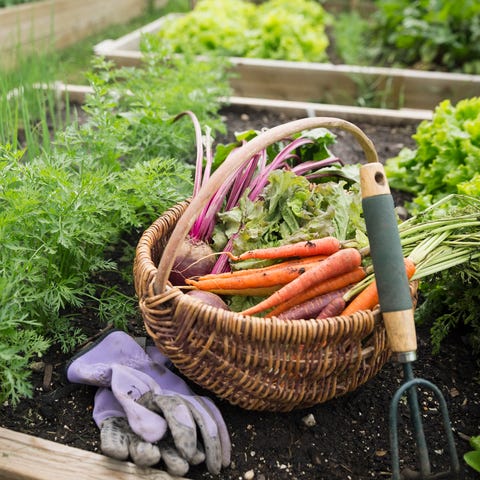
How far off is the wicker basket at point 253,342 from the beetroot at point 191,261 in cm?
24

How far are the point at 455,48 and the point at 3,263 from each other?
4740 millimetres

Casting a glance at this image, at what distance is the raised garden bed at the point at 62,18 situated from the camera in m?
4.42

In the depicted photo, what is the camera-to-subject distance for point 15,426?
5.98ft

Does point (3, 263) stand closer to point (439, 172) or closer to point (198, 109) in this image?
point (198, 109)

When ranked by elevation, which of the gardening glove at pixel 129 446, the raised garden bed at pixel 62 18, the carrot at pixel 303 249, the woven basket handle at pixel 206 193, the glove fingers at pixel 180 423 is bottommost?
the gardening glove at pixel 129 446

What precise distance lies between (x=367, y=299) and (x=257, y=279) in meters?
0.34

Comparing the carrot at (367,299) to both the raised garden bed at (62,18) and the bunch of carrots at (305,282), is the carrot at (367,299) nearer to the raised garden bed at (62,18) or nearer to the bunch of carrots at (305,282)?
the bunch of carrots at (305,282)

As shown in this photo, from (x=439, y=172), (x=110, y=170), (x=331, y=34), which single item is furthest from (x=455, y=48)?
(x=110, y=170)

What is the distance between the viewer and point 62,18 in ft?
18.1

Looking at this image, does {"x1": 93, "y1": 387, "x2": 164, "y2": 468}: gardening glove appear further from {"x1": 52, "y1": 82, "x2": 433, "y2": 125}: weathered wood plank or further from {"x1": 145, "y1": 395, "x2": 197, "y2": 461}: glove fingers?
{"x1": 52, "y1": 82, "x2": 433, "y2": 125}: weathered wood plank

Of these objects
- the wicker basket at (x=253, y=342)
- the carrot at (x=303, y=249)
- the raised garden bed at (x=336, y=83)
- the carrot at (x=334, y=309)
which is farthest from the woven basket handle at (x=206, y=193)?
the raised garden bed at (x=336, y=83)

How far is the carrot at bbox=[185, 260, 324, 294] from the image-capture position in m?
1.82

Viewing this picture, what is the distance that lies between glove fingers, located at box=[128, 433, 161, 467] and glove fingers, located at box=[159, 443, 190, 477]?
2cm

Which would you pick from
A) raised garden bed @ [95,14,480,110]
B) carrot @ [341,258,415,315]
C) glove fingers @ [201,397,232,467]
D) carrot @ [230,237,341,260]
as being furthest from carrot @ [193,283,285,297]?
raised garden bed @ [95,14,480,110]
